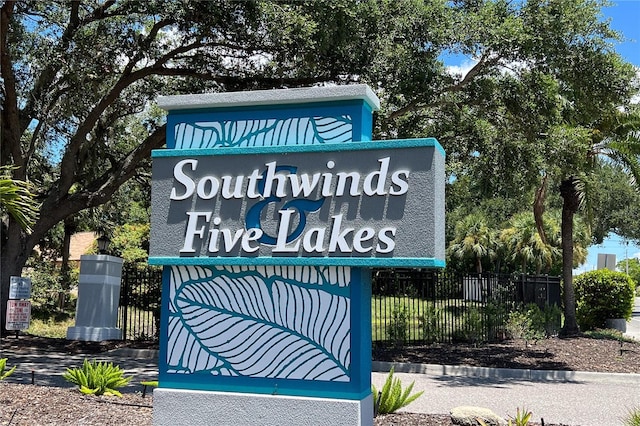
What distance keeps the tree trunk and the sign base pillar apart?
14.2 meters

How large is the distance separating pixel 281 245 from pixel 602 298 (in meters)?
18.7

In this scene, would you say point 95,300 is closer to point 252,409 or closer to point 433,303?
point 433,303

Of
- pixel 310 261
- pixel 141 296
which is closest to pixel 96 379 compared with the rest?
pixel 310 261

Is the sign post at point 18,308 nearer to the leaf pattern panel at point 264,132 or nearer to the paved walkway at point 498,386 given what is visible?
the paved walkway at point 498,386

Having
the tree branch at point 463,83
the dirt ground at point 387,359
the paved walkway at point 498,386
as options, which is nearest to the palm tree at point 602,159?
the dirt ground at point 387,359

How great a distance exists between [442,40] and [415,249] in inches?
332

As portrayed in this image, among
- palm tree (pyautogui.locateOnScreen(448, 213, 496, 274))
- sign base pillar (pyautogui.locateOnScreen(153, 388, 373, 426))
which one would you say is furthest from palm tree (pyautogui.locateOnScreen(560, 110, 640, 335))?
palm tree (pyautogui.locateOnScreen(448, 213, 496, 274))

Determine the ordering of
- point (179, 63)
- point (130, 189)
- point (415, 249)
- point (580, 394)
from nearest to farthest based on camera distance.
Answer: point (415, 249)
point (580, 394)
point (179, 63)
point (130, 189)

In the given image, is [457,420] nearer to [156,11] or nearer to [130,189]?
[156,11]

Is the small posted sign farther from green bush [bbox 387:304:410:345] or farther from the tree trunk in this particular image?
the tree trunk

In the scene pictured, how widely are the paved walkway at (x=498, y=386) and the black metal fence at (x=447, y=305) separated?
363 centimetres

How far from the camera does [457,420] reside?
7.03 meters

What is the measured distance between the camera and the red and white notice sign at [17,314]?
1136 centimetres

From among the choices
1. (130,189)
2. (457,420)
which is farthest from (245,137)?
(130,189)
